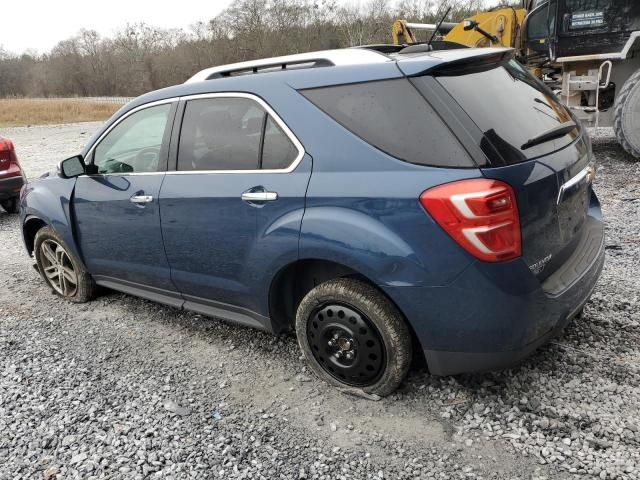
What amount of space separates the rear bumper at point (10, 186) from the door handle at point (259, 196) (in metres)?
6.23

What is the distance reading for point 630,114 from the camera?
302 inches

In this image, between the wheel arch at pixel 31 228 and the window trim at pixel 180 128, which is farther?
the wheel arch at pixel 31 228

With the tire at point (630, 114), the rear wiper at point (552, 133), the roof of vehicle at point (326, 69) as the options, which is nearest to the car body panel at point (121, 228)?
the roof of vehicle at point (326, 69)

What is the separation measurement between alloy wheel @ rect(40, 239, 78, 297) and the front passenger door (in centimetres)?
43

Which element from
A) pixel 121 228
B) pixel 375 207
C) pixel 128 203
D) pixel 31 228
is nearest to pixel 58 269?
pixel 31 228

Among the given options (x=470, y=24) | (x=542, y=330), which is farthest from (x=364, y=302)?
(x=470, y=24)

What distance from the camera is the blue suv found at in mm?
2303

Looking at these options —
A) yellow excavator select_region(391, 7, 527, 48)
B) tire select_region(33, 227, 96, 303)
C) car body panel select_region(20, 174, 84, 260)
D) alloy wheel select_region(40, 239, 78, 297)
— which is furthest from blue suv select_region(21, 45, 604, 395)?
yellow excavator select_region(391, 7, 527, 48)

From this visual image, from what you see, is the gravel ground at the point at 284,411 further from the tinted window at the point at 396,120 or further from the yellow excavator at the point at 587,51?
the yellow excavator at the point at 587,51

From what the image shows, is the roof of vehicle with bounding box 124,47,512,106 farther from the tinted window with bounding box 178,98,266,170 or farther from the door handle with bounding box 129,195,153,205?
the door handle with bounding box 129,195,153,205

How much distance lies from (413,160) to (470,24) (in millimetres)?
7848

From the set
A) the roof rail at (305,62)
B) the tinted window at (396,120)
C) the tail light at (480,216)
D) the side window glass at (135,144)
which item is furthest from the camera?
the side window glass at (135,144)

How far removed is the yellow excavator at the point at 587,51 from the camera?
7723 mm

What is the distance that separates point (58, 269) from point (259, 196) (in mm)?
2636
